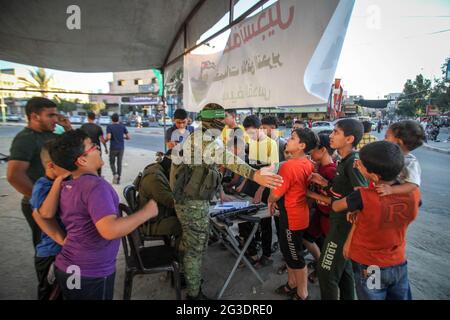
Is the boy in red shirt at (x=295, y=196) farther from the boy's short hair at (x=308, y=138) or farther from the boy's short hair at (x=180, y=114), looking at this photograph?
the boy's short hair at (x=180, y=114)

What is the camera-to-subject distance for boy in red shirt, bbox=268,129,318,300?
7.04 feet

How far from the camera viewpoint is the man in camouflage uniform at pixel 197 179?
198cm

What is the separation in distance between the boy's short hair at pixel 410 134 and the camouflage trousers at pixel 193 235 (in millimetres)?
1651

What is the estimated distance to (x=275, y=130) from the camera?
3.81 m

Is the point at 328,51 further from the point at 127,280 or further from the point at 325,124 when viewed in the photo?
the point at 325,124

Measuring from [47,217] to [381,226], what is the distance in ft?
6.49

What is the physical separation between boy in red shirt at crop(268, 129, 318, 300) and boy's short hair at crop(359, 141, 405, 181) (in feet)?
2.35

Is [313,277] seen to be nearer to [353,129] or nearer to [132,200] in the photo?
[353,129]

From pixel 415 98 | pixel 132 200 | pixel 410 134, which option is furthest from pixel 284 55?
pixel 415 98

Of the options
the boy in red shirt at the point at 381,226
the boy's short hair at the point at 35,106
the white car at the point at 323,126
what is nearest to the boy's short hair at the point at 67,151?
the boy's short hair at the point at 35,106

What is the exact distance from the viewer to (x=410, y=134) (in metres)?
1.80

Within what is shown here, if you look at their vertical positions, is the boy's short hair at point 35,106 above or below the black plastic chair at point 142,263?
above

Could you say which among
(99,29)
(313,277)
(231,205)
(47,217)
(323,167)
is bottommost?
(313,277)

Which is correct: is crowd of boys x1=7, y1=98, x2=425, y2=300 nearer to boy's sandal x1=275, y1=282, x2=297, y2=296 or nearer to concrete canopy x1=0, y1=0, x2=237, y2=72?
boy's sandal x1=275, y1=282, x2=297, y2=296
